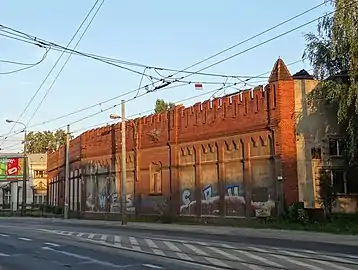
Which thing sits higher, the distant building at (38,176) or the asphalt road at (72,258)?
the distant building at (38,176)

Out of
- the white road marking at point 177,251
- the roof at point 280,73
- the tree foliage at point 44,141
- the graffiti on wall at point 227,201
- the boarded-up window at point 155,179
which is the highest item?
the tree foliage at point 44,141

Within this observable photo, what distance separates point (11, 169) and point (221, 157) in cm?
4825

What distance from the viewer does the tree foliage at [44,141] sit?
104562 millimetres

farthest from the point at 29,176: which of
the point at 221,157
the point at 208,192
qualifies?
the point at 221,157

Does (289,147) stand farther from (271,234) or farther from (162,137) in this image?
(162,137)

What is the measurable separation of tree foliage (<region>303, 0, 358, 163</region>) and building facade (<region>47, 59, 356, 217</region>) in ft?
4.82

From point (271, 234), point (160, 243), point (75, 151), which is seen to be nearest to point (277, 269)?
point (160, 243)

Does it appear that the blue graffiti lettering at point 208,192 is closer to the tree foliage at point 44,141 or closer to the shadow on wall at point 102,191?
the shadow on wall at point 102,191

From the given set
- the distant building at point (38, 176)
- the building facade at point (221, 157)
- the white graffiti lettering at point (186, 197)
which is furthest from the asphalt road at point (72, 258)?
the distant building at point (38, 176)

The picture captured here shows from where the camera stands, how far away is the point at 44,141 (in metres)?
106

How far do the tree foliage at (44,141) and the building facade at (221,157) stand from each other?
57586 millimetres

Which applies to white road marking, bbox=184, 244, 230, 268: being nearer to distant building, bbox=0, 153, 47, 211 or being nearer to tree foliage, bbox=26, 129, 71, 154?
distant building, bbox=0, 153, 47, 211

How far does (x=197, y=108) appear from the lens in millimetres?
38438

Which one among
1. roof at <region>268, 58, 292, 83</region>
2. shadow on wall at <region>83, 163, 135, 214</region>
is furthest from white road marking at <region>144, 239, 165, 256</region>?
shadow on wall at <region>83, 163, 135, 214</region>
